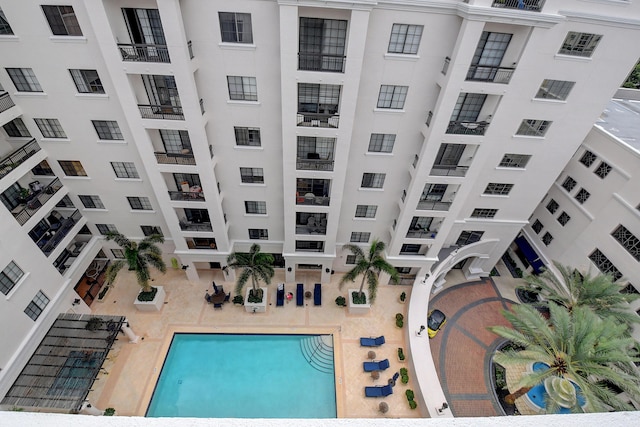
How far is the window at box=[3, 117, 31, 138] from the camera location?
74.6ft

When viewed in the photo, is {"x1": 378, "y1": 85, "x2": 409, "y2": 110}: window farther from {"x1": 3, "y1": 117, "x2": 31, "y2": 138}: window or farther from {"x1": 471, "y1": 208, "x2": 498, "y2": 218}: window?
{"x1": 3, "y1": 117, "x2": 31, "y2": 138}: window

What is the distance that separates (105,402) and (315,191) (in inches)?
915

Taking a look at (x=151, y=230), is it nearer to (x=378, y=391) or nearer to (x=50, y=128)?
(x=50, y=128)

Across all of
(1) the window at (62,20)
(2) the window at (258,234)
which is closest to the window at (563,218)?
(2) the window at (258,234)

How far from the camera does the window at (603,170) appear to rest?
91.2ft

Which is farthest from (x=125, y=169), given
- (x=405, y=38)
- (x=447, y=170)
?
(x=447, y=170)

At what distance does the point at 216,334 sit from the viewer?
28422 mm

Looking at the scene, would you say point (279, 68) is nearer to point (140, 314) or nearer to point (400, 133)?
point (400, 133)

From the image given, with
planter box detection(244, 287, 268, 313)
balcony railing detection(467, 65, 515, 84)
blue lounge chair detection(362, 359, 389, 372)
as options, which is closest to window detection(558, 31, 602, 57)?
balcony railing detection(467, 65, 515, 84)

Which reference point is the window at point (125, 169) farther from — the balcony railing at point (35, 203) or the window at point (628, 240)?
the window at point (628, 240)

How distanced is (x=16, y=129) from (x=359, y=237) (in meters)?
28.6

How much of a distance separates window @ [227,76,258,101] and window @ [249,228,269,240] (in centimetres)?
1249

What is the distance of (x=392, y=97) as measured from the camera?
2178 cm

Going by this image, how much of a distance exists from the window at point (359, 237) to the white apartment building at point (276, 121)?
267 millimetres
